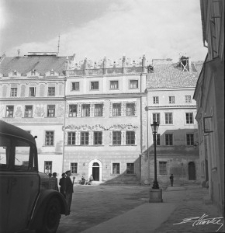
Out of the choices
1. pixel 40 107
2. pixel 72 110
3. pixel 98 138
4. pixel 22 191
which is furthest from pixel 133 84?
pixel 22 191

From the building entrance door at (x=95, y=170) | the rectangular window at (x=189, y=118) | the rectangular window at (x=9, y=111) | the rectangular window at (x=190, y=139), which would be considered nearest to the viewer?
the rectangular window at (x=190, y=139)

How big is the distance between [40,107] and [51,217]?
117 ft

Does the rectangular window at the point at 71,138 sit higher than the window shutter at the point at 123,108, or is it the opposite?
the window shutter at the point at 123,108

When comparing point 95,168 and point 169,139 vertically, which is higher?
point 169,139

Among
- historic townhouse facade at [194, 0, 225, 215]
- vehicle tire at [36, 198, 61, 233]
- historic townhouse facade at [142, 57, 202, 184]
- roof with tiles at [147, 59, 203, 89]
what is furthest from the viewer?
roof with tiles at [147, 59, 203, 89]

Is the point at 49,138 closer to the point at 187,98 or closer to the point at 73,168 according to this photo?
the point at 73,168

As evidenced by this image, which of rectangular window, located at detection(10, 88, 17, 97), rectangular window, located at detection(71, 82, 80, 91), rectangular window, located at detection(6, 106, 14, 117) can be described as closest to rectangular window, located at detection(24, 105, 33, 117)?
rectangular window, located at detection(6, 106, 14, 117)

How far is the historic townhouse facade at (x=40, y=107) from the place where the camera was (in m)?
40.3

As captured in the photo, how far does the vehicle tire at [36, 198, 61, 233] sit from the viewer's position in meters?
6.97

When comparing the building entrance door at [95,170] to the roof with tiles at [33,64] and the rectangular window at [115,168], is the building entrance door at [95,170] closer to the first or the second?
the rectangular window at [115,168]

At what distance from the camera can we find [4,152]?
20.0 feet

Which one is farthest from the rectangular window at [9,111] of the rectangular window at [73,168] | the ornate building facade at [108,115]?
the rectangular window at [73,168]

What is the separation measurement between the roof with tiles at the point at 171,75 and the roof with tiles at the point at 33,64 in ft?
44.9

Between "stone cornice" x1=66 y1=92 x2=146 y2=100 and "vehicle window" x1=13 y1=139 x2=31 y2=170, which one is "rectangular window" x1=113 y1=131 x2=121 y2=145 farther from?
"vehicle window" x1=13 y1=139 x2=31 y2=170
